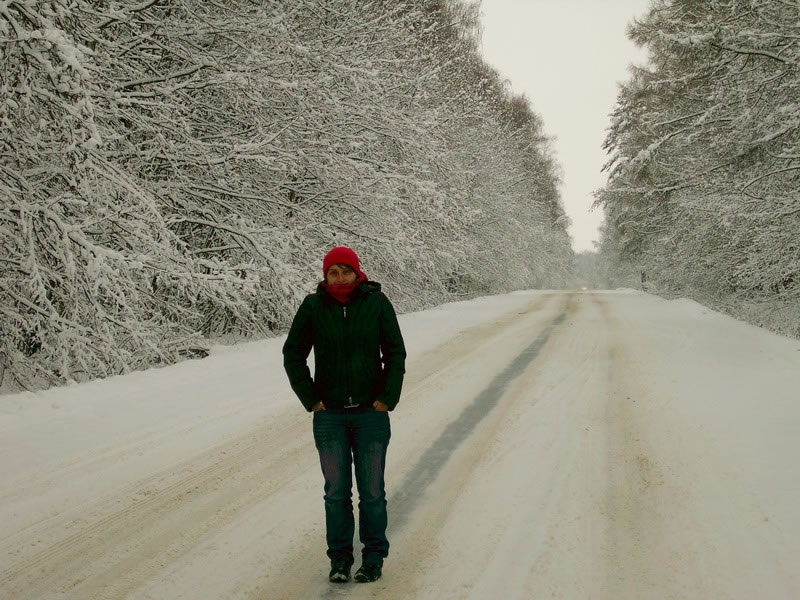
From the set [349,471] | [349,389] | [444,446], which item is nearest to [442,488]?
[444,446]

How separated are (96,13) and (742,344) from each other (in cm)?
1170

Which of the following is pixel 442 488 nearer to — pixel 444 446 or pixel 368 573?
pixel 444 446

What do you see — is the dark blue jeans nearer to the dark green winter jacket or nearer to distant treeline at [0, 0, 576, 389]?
the dark green winter jacket

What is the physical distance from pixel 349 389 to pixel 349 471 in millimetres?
495

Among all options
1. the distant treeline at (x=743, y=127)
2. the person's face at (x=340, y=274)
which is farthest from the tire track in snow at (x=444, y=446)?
the distant treeline at (x=743, y=127)

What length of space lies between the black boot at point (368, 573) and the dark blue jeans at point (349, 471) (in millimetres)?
43

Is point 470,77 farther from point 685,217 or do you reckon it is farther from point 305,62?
point 305,62

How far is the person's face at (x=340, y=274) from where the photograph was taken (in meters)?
3.77

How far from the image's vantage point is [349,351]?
3781 millimetres

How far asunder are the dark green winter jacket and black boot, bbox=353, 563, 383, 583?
2.84ft

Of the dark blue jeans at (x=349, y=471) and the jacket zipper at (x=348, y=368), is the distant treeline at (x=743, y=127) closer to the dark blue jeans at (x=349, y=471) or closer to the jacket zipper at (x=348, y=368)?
the jacket zipper at (x=348, y=368)

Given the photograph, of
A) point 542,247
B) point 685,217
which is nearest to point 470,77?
A: point 685,217

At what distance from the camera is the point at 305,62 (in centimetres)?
1241

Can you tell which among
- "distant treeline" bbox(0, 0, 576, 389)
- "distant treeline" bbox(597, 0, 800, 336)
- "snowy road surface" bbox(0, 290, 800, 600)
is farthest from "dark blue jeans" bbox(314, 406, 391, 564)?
"distant treeline" bbox(597, 0, 800, 336)
